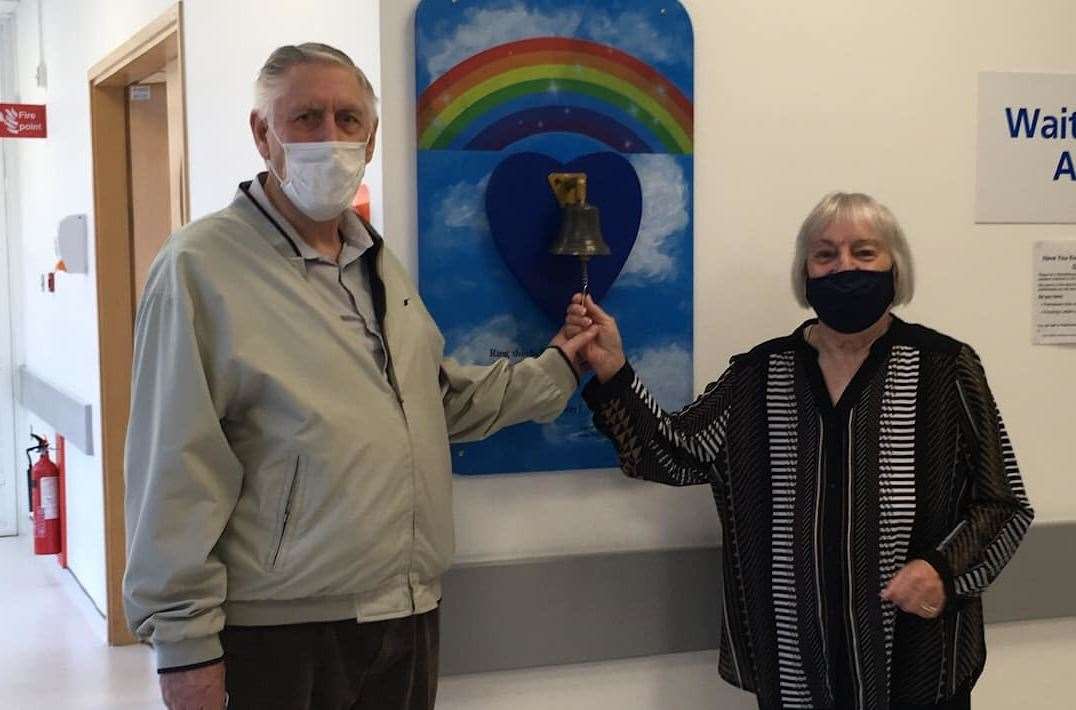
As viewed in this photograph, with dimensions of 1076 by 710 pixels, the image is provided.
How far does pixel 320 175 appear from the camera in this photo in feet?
5.96

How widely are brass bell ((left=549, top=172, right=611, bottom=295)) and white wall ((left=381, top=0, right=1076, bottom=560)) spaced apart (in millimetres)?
263

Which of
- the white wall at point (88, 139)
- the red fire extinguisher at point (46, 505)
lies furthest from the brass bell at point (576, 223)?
the red fire extinguisher at point (46, 505)

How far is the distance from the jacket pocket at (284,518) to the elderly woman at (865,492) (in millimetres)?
643

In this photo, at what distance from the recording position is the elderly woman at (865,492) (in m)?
2.06

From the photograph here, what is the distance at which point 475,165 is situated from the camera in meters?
2.21

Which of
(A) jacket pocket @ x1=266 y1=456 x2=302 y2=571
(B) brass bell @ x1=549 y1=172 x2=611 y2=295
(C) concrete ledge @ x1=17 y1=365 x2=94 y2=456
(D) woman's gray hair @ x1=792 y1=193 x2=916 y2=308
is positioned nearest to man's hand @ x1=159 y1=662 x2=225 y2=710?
(A) jacket pocket @ x1=266 y1=456 x2=302 y2=571

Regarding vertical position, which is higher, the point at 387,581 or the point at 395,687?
the point at 387,581

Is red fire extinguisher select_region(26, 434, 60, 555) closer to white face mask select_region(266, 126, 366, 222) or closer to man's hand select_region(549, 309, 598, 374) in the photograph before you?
man's hand select_region(549, 309, 598, 374)

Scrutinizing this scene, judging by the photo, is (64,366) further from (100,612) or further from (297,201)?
(297,201)

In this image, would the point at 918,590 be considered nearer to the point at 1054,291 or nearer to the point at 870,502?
the point at 870,502

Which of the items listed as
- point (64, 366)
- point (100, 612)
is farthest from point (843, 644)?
point (64, 366)

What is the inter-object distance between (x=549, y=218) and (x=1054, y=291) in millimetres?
1180

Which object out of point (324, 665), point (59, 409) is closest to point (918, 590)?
point (324, 665)

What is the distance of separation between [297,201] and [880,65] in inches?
51.0
